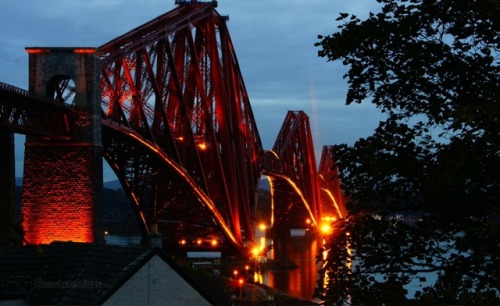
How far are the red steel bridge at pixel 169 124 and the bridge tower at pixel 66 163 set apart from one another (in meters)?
0.13

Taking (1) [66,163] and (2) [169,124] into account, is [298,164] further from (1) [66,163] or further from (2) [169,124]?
(1) [66,163]

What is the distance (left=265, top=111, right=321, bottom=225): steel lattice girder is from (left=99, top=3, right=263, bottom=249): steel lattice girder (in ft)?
159

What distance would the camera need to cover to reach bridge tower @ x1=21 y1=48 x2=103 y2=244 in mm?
46094

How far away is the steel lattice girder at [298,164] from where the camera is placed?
468 feet

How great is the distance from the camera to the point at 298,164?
150625mm

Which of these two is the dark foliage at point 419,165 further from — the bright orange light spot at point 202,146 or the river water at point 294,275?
the bright orange light spot at point 202,146

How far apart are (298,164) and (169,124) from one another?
8272 centimetres

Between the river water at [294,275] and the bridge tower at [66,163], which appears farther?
the river water at [294,275]

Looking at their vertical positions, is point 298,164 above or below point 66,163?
above

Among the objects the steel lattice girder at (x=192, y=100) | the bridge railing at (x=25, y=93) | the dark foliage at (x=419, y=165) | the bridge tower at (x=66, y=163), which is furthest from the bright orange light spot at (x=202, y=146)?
the dark foliage at (x=419, y=165)

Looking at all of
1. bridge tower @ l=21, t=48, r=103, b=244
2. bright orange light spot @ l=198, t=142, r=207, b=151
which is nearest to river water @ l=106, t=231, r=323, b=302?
bridge tower @ l=21, t=48, r=103, b=244

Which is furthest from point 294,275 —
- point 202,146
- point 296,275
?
point 202,146

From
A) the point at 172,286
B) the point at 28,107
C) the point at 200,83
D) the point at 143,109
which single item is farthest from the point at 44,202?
the point at 200,83

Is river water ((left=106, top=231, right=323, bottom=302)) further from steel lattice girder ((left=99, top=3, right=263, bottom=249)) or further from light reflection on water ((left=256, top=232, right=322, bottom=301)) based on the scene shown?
steel lattice girder ((left=99, top=3, right=263, bottom=249))
